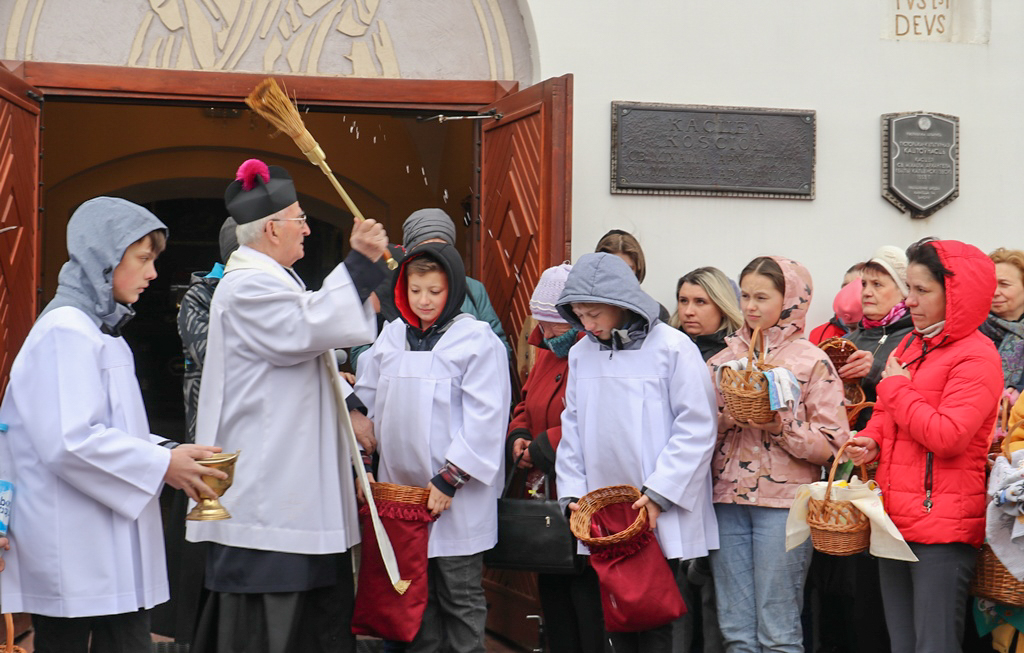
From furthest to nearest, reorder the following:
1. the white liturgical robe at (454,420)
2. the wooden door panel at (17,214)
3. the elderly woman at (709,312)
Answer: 1. the wooden door panel at (17,214)
2. the elderly woman at (709,312)
3. the white liturgical robe at (454,420)

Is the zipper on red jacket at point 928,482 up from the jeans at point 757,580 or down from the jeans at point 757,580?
up

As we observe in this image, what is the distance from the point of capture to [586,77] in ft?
22.0

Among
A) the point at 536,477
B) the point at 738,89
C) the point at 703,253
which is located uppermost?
the point at 738,89

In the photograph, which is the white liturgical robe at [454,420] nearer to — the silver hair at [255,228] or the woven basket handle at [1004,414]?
the silver hair at [255,228]

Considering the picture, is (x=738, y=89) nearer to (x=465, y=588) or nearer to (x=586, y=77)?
(x=586, y=77)

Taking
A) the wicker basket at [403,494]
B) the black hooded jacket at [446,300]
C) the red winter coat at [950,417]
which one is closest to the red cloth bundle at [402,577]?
the wicker basket at [403,494]

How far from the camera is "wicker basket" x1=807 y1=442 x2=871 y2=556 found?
4316mm

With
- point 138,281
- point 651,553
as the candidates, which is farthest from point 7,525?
point 651,553

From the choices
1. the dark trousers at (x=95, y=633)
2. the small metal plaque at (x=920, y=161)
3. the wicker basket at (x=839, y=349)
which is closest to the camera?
the dark trousers at (x=95, y=633)

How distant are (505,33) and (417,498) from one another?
322 centimetres

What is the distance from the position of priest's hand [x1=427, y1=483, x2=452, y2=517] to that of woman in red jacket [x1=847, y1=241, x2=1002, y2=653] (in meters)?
1.64

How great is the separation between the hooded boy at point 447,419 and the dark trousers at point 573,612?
35 centimetres

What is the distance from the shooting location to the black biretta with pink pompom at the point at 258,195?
4328 mm

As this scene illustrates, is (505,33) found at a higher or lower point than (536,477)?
higher
